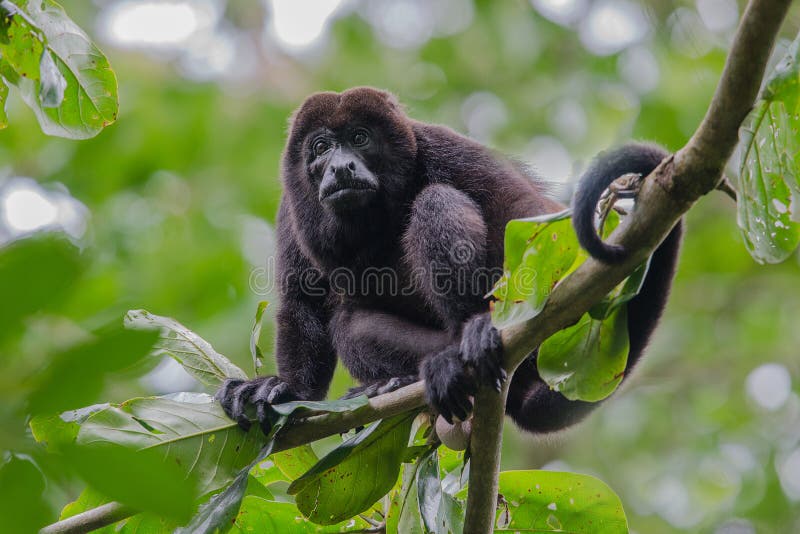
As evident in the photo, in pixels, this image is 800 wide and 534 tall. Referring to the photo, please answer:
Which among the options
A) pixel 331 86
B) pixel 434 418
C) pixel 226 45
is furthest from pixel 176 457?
pixel 226 45

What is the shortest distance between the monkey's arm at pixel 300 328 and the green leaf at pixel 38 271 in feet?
8.13

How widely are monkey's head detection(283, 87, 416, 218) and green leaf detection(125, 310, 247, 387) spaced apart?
954 mm

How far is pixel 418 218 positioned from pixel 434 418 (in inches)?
31.2

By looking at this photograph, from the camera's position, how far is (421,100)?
9633 millimetres

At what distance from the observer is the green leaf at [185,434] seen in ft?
7.79

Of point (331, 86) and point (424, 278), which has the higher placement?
point (331, 86)

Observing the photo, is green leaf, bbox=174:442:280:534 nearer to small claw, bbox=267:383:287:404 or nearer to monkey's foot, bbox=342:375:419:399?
small claw, bbox=267:383:287:404

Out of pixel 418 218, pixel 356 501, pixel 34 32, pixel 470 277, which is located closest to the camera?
pixel 34 32

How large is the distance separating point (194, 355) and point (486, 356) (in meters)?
1.09

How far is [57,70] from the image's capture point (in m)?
2.16

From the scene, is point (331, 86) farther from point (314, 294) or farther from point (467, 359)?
point (467, 359)

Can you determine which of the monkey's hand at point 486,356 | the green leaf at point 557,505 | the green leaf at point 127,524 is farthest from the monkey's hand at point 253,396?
the green leaf at point 557,505

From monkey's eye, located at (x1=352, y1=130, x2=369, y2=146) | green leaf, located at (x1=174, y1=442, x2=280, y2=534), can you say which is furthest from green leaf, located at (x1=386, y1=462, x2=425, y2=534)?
monkey's eye, located at (x1=352, y1=130, x2=369, y2=146)

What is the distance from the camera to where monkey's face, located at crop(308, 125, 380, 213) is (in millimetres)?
3635
